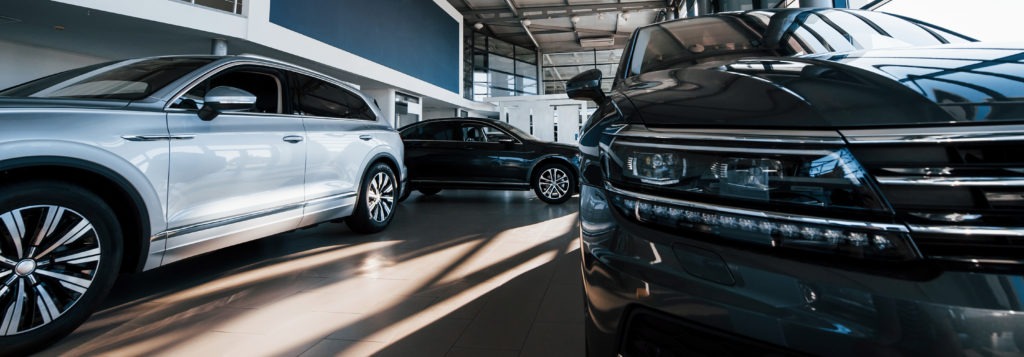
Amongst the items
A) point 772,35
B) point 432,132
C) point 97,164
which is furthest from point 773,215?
point 432,132

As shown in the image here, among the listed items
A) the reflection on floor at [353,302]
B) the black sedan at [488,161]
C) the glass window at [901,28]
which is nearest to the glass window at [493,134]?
the black sedan at [488,161]

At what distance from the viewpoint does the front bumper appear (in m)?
0.56

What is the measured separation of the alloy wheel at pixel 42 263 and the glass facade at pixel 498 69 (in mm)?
18970

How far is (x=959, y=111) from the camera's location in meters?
0.67

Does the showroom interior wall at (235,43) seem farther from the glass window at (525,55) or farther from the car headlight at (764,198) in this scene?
the glass window at (525,55)

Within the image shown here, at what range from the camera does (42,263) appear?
171 cm

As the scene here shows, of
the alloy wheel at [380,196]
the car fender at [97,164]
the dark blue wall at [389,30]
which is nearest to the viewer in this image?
the car fender at [97,164]

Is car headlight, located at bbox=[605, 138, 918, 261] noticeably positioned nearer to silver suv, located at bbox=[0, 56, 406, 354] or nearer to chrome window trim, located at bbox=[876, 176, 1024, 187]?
chrome window trim, located at bbox=[876, 176, 1024, 187]

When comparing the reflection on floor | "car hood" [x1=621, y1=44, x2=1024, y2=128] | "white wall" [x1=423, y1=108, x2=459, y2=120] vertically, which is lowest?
the reflection on floor

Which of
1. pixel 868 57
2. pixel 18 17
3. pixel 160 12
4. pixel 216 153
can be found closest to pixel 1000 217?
pixel 868 57

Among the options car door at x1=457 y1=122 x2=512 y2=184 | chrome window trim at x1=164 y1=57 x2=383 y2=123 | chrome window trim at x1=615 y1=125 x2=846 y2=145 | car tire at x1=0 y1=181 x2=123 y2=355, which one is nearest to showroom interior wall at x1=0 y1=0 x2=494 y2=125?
car door at x1=457 y1=122 x2=512 y2=184

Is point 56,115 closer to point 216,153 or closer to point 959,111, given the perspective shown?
point 216,153

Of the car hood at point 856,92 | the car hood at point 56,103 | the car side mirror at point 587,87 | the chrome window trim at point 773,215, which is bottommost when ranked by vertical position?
the chrome window trim at point 773,215

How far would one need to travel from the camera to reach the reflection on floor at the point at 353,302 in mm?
1795
